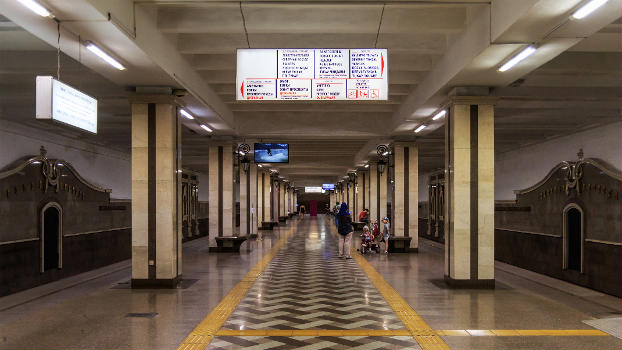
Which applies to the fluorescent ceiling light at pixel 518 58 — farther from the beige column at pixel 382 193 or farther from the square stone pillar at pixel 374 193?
the square stone pillar at pixel 374 193

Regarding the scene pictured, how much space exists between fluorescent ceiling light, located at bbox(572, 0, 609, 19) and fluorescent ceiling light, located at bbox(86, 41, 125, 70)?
18.7 feet

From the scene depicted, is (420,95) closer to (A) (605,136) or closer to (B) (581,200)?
(B) (581,200)

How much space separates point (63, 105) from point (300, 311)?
4209 mm

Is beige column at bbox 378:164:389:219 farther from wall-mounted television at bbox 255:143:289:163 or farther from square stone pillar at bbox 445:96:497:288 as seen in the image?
square stone pillar at bbox 445:96:497:288

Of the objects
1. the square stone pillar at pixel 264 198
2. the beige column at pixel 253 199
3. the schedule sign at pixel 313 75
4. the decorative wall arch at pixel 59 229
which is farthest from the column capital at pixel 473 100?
the square stone pillar at pixel 264 198

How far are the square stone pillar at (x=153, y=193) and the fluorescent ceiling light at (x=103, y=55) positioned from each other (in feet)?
6.02

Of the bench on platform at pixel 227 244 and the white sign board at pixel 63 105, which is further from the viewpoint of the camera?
the bench on platform at pixel 227 244

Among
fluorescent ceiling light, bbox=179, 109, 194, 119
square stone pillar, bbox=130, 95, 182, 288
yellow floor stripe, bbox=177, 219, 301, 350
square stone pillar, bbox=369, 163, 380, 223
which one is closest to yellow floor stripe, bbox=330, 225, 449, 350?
A: yellow floor stripe, bbox=177, 219, 301, 350

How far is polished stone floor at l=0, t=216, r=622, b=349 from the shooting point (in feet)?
18.2

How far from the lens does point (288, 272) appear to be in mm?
11109

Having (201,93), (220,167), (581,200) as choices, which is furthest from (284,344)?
(220,167)

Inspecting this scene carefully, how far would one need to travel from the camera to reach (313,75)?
7074mm

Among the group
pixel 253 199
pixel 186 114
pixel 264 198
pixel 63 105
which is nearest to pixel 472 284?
pixel 186 114

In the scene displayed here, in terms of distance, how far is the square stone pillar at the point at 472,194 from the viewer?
897 centimetres
